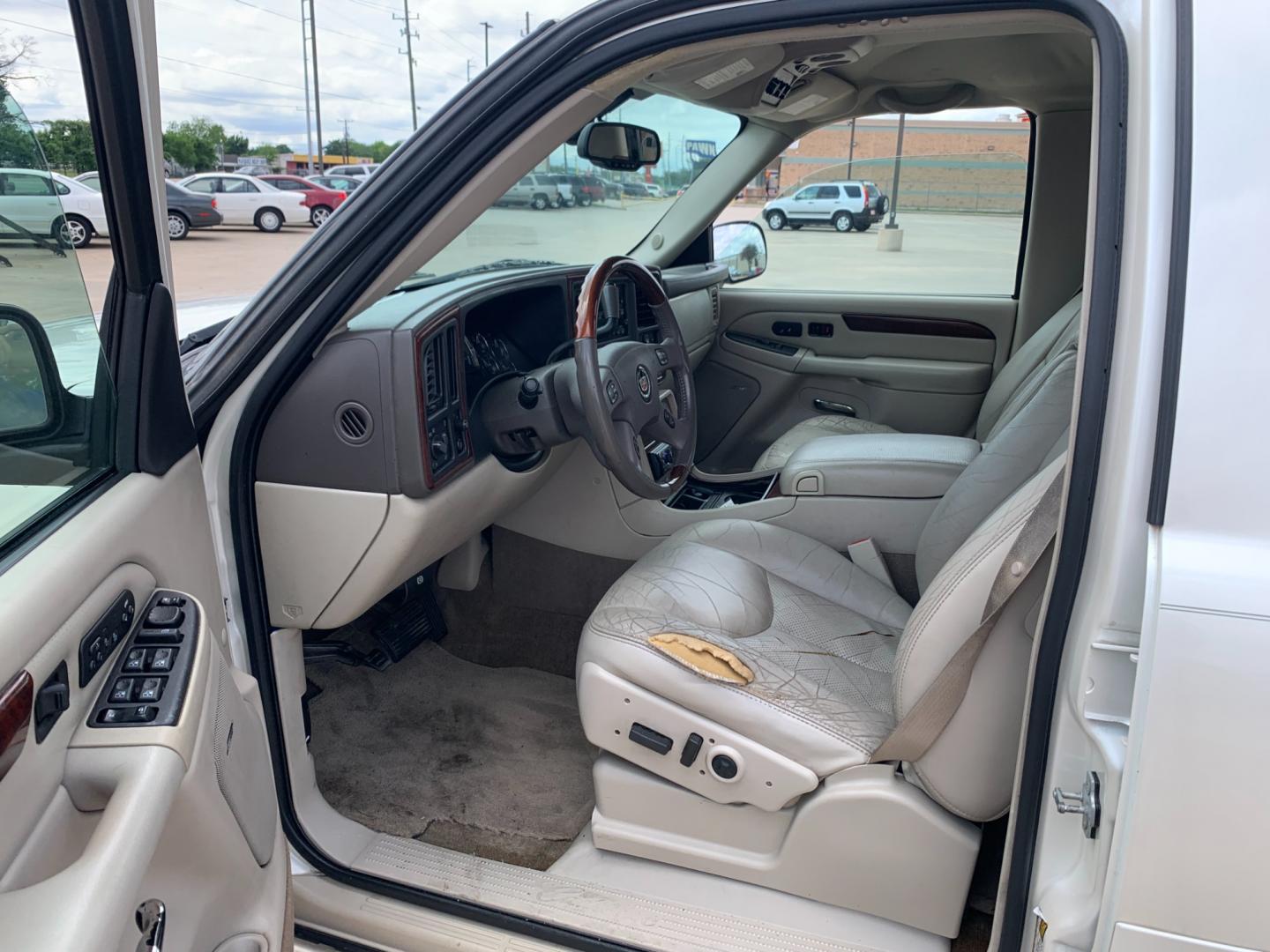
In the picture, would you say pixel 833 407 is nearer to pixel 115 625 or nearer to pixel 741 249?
pixel 741 249

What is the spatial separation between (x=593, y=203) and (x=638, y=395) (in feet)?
6.26

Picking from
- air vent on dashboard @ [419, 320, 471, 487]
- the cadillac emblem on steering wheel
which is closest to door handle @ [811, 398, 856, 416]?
the cadillac emblem on steering wheel

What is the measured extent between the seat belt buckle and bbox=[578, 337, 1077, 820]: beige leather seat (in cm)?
10

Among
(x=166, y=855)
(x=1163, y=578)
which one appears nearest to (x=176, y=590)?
(x=166, y=855)

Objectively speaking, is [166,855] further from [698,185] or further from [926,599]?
[698,185]

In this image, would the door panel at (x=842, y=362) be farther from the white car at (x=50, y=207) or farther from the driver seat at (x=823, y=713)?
the white car at (x=50, y=207)

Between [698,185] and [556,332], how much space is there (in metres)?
1.55

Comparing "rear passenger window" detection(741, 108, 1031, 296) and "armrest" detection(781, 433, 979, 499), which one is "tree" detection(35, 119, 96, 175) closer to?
"armrest" detection(781, 433, 979, 499)

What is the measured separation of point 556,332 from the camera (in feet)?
7.04

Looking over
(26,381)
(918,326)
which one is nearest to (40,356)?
(26,381)

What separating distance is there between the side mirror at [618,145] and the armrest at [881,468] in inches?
35.4

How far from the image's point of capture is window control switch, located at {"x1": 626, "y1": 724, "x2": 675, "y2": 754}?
159 centimetres

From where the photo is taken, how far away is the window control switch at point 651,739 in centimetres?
159

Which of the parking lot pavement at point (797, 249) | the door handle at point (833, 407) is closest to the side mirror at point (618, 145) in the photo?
the parking lot pavement at point (797, 249)
